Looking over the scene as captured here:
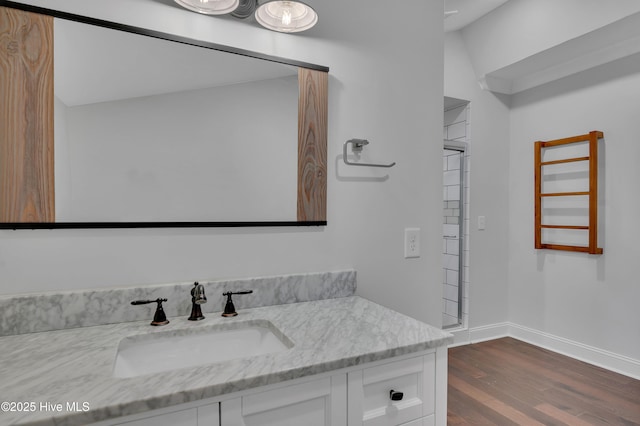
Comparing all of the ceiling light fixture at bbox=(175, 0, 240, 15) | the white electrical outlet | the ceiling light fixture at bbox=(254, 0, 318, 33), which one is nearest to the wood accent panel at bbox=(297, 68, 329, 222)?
the ceiling light fixture at bbox=(254, 0, 318, 33)

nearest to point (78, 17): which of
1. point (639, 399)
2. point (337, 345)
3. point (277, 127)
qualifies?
point (277, 127)

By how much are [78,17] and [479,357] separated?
3.26m

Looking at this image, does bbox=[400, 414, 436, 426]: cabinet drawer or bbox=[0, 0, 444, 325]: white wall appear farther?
bbox=[0, 0, 444, 325]: white wall

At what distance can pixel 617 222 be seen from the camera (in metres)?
2.55

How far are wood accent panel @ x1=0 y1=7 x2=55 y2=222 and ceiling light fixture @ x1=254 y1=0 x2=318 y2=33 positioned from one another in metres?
0.67

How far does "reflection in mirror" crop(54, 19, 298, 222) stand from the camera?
3.60 ft

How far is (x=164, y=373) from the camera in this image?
78 centimetres

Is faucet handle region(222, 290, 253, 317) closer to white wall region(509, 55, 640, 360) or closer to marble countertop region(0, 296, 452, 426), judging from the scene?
marble countertop region(0, 296, 452, 426)

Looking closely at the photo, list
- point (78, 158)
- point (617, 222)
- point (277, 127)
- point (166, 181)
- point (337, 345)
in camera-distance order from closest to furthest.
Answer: point (337, 345) → point (78, 158) → point (166, 181) → point (277, 127) → point (617, 222)

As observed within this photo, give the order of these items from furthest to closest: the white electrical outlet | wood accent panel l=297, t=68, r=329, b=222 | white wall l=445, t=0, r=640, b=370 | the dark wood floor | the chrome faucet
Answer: white wall l=445, t=0, r=640, b=370 → the dark wood floor → the white electrical outlet → wood accent panel l=297, t=68, r=329, b=222 → the chrome faucet

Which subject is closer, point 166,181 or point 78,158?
point 78,158

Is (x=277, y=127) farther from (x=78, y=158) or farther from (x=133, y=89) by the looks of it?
(x=78, y=158)

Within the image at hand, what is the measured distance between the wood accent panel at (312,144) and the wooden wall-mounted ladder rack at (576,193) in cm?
231

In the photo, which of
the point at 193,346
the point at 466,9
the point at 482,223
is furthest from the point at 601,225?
the point at 193,346
